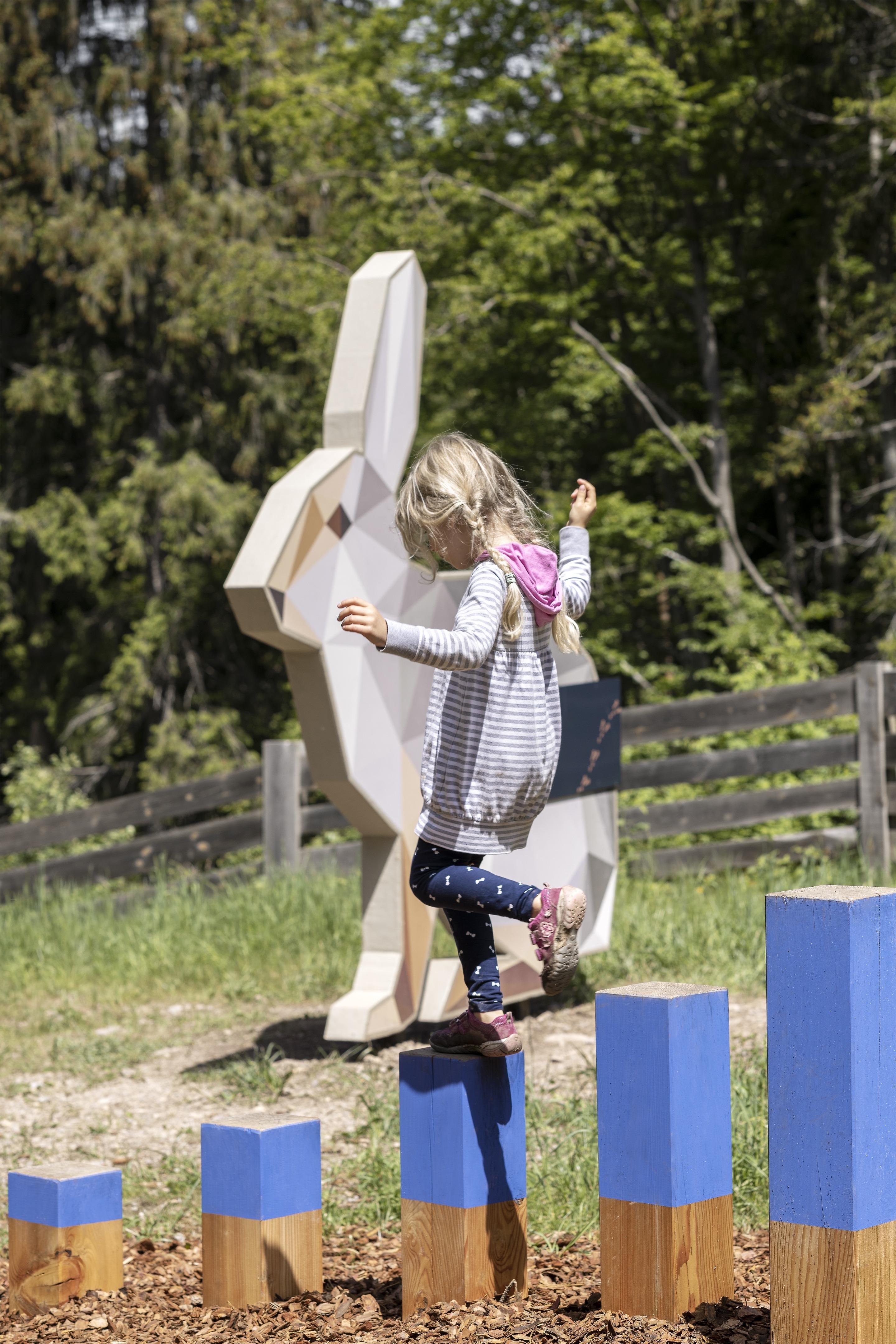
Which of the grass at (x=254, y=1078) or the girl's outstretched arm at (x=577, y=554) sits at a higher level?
the girl's outstretched arm at (x=577, y=554)

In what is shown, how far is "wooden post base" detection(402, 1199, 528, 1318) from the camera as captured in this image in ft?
8.40

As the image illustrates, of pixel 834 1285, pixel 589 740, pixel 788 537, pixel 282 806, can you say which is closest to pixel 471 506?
pixel 834 1285

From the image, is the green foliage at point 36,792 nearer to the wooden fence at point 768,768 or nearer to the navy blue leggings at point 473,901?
the wooden fence at point 768,768

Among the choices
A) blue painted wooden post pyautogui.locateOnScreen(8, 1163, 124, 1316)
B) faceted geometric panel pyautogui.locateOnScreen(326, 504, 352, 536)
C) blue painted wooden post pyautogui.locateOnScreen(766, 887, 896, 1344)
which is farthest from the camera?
faceted geometric panel pyautogui.locateOnScreen(326, 504, 352, 536)

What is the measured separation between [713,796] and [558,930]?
22.4 feet

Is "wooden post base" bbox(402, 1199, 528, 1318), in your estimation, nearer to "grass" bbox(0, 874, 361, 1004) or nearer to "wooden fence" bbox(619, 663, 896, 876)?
"grass" bbox(0, 874, 361, 1004)

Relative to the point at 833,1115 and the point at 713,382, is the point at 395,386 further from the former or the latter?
the point at 713,382

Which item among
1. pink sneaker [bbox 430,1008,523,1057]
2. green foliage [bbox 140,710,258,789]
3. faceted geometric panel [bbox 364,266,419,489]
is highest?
faceted geometric panel [bbox 364,266,419,489]

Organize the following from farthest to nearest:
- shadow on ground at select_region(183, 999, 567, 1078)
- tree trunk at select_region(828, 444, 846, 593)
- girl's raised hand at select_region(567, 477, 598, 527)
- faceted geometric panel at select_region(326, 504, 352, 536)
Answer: tree trunk at select_region(828, 444, 846, 593) → shadow on ground at select_region(183, 999, 567, 1078) → faceted geometric panel at select_region(326, 504, 352, 536) → girl's raised hand at select_region(567, 477, 598, 527)

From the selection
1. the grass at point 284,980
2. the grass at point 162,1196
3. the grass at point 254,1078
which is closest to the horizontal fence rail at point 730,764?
the grass at point 284,980

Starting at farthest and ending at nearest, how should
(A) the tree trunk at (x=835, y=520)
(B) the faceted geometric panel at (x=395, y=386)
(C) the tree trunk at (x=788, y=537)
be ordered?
(C) the tree trunk at (x=788, y=537) < (A) the tree trunk at (x=835, y=520) < (B) the faceted geometric panel at (x=395, y=386)

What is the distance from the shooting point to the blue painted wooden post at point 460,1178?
101 inches

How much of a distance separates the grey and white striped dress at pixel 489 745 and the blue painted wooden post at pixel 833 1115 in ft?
2.33

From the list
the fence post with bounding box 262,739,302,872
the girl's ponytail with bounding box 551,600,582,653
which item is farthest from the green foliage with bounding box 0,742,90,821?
the girl's ponytail with bounding box 551,600,582,653
